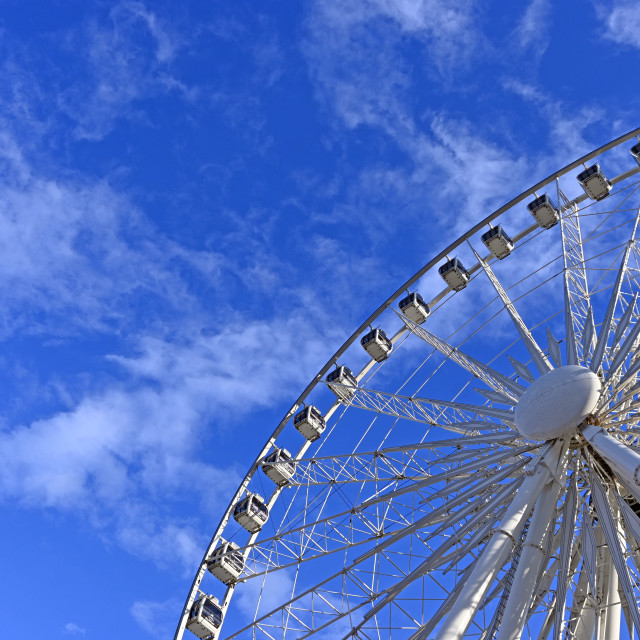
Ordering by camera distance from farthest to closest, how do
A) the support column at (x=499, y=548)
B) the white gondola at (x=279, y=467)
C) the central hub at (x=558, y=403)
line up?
the white gondola at (x=279, y=467) < the central hub at (x=558, y=403) < the support column at (x=499, y=548)

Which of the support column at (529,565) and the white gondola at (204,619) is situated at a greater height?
the white gondola at (204,619)

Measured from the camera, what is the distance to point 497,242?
23469mm

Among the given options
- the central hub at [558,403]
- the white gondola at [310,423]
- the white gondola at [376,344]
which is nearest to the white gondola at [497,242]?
the white gondola at [376,344]

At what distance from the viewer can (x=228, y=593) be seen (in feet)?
75.6

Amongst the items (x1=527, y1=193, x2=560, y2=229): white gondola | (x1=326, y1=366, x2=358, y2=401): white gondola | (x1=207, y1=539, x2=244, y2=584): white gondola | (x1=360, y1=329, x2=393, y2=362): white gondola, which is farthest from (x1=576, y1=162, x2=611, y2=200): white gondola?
(x1=207, y1=539, x2=244, y2=584): white gondola

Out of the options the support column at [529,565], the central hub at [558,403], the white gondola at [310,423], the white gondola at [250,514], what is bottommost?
the support column at [529,565]

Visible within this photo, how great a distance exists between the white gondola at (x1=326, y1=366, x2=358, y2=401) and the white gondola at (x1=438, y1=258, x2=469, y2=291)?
3843mm

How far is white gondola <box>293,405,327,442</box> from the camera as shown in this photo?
80.5ft

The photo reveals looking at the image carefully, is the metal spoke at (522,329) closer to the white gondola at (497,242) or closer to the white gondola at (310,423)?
the white gondola at (497,242)

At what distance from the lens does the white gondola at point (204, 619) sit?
2181 cm

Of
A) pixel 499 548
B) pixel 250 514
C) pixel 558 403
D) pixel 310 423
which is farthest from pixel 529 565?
pixel 310 423

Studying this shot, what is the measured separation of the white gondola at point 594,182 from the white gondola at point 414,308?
212 inches

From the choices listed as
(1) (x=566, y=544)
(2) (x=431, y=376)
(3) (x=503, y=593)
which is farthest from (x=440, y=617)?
(2) (x=431, y=376)

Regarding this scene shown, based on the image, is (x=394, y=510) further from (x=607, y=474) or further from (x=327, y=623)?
(x=607, y=474)
